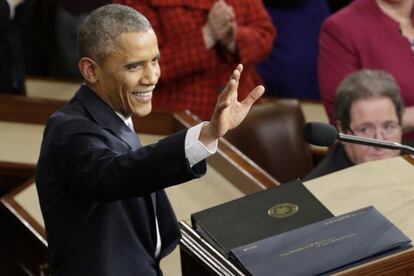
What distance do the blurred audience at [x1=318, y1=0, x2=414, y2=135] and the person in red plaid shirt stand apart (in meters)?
0.25

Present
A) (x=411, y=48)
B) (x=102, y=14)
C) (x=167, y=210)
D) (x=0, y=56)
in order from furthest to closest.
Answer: (x=0, y=56)
(x=411, y=48)
(x=167, y=210)
(x=102, y=14)

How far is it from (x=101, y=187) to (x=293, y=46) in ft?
7.45

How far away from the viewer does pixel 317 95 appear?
13.3ft

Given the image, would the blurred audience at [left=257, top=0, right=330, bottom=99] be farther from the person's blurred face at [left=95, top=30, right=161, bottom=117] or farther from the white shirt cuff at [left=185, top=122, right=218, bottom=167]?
the white shirt cuff at [left=185, top=122, right=218, bottom=167]

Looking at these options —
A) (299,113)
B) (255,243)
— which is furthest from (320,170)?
(255,243)

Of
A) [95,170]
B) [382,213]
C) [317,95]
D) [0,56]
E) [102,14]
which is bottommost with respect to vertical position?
[317,95]

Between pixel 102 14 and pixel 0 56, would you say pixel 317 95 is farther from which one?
pixel 102 14

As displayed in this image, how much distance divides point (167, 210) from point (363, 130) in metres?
1.12

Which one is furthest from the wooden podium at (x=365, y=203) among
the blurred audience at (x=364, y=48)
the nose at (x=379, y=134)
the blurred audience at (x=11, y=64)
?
the blurred audience at (x=11, y=64)

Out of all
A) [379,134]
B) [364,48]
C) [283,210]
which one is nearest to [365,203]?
[283,210]

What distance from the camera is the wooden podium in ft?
5.90

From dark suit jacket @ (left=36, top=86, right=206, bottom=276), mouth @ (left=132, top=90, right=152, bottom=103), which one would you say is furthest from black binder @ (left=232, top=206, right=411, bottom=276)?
mouth @ (left=132, top=90, right=152, bottom=103)

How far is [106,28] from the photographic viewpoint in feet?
6.11

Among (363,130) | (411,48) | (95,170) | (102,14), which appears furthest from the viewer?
(411,48)
